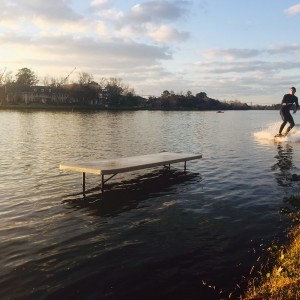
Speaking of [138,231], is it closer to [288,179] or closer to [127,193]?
[127,193]

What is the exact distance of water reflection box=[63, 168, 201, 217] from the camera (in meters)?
12.1

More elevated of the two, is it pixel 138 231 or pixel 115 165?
pixel 115 165

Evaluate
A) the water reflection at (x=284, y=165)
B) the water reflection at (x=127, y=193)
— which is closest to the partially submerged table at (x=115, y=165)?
the water reflection at (x=127, y=193)

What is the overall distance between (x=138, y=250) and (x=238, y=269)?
2248mm

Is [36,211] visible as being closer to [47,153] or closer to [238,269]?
[238,269]

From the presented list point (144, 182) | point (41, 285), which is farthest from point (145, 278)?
point (144, 182)

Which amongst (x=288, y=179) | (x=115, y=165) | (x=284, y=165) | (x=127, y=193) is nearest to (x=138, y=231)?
(x=127, y=193)

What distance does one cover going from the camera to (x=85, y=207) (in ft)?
39.6

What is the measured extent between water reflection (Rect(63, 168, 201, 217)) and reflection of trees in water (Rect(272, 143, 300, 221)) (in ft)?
12.6

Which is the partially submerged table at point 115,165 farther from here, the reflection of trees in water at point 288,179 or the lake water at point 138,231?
the reflection of trees in water at point 288,179

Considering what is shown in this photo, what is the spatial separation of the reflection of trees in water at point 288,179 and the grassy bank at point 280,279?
2784mm

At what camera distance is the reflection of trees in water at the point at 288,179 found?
11542mm

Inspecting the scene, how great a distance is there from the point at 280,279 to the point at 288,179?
1093 centimetres

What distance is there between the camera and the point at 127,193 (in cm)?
1392
